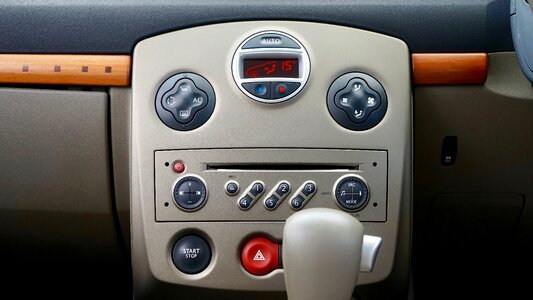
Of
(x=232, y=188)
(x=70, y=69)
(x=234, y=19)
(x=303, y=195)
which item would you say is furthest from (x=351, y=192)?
(x=70, y=69)

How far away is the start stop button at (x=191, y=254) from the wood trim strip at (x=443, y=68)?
440 mm

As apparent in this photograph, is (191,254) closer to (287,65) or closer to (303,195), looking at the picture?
(303,195)

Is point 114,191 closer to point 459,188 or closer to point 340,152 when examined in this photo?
point 340,152

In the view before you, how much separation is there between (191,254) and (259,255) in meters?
0.11

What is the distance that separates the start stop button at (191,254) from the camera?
3.73 feet

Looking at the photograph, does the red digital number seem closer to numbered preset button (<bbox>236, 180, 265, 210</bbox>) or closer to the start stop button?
numbered preset button (<bbox>236, 180, 265, 210</bbox>)

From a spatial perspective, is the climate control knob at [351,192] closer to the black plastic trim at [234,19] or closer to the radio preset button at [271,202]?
the radio preset button at [271,202]

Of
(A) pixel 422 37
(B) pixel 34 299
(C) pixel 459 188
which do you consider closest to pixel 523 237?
(C) pixel 459 188

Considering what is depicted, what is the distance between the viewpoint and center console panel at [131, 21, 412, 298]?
44.1 inches

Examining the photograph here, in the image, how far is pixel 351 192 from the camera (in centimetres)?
112

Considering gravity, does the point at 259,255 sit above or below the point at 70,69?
below

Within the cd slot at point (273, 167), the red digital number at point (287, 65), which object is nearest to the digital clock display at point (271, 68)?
the red digital number at point (287, 65)

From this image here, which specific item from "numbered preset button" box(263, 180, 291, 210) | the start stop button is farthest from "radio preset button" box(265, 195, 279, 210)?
the start stop button

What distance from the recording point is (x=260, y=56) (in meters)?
1.13
